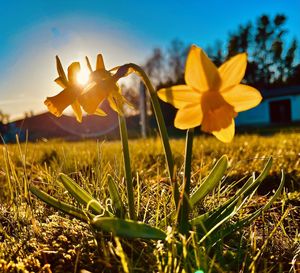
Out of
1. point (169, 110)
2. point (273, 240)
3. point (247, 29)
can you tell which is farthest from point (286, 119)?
point (273, 240)

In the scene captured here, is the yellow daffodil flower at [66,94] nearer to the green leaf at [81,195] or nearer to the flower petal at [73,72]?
the flower petal at [73,72]

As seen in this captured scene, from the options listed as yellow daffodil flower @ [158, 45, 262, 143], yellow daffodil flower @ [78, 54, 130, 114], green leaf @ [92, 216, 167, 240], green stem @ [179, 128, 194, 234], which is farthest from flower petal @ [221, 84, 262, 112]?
green leaf @ [92, 216, 167, 240]

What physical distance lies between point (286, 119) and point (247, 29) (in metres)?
12.7

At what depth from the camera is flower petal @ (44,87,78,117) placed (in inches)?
46.2

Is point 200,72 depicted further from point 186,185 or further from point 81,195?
point 81,195

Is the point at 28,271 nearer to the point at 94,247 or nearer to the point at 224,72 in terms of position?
the point at 94,247

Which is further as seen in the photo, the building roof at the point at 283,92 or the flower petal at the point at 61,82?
the building roof at the point at 283,92

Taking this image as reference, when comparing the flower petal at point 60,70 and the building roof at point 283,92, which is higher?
the building roof at point 283,92

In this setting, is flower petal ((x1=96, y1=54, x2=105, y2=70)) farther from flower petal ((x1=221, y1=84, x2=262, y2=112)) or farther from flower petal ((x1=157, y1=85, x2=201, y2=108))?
flower petal ((x1=221, y1=84, x2=262, y2=112))

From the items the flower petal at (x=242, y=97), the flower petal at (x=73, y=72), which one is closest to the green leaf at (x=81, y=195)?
the flower petal at (x=73, y=72)

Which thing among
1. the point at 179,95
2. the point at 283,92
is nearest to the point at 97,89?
the point at 179,95

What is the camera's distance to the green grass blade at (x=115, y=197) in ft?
4.46

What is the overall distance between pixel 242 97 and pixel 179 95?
0.55 feet

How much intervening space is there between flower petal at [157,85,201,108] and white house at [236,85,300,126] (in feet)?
73.0
